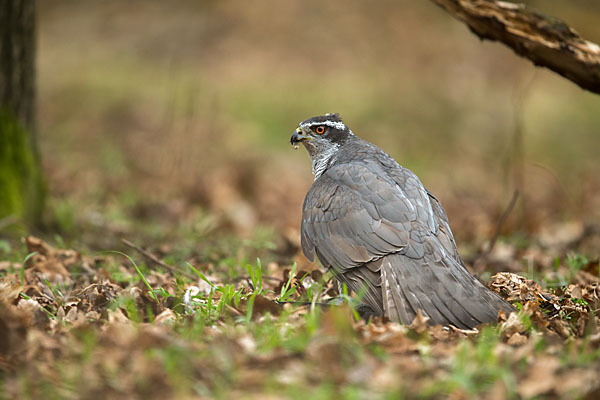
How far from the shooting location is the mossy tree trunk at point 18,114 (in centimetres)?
573

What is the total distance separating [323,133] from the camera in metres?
5.30

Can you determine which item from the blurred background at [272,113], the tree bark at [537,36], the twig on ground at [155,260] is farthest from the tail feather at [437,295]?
the blurred background at [272,113]

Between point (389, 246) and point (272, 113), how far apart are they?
10.3 meters

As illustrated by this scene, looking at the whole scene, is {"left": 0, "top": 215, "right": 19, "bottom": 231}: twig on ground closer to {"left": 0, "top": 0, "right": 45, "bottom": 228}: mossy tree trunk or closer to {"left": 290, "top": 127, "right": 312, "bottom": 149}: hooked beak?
{"left": 0, "top": 0, "right": 45, "bottom": 228}: mossy tree trunk

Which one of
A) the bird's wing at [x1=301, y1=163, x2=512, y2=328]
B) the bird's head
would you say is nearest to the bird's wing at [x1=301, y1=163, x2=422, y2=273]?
the bird's wing at [x1=301, y1=163, x2=512, y2=328]

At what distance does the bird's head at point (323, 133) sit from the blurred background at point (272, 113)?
1524 mm

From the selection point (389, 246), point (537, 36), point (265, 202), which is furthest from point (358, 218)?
point (265, 202)

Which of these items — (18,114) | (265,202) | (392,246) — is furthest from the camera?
(265,202)

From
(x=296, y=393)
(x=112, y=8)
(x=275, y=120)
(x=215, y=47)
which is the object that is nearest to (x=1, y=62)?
(x=296, y=393)

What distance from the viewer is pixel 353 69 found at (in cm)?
1664

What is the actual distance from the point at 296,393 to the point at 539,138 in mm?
13510

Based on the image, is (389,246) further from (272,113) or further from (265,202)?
(272,113)

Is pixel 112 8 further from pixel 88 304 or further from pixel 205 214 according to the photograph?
pixel 88 304

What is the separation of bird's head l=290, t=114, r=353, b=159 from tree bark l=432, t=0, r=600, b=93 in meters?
1.42
